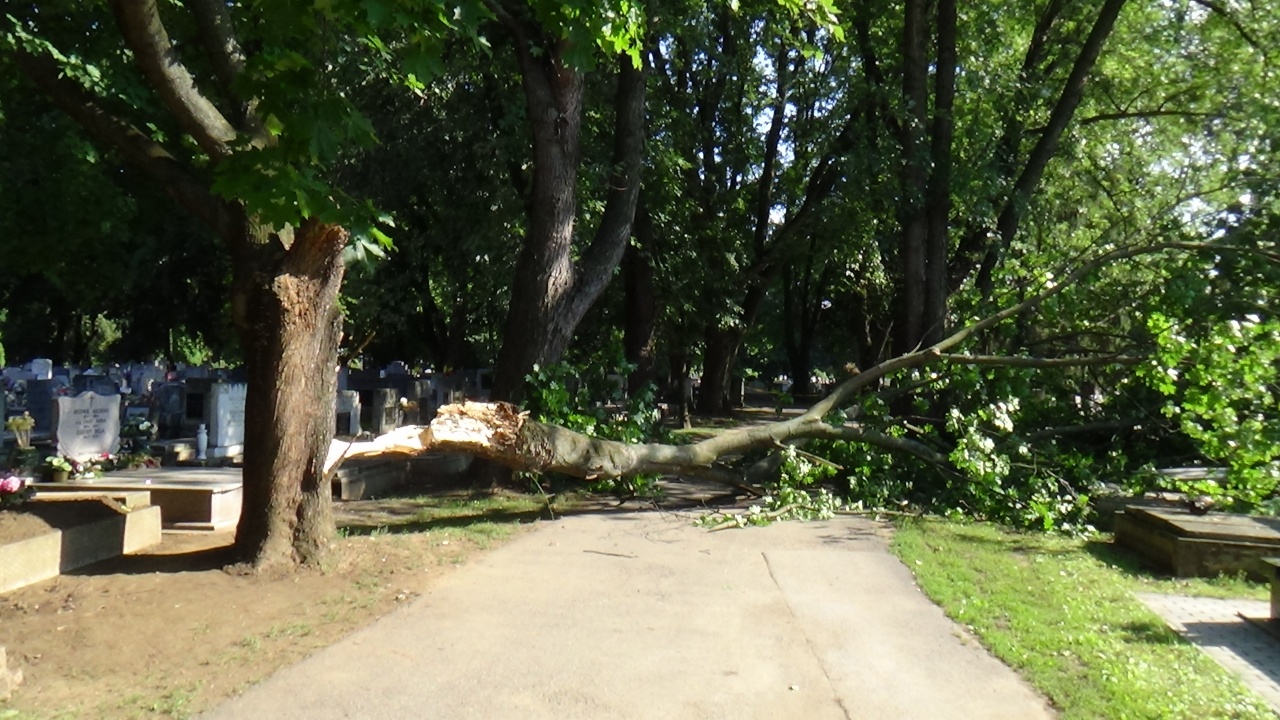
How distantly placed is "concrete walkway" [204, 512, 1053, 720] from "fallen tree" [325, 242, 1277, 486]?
984 mm

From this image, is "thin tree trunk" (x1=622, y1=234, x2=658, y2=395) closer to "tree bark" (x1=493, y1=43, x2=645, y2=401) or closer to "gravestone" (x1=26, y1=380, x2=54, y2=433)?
"tree bark" (x1=493, y1=43, x2=645, y2=401)

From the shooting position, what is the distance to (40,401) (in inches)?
882

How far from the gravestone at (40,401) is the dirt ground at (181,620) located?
43.5ft

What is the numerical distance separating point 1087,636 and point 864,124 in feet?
39.6

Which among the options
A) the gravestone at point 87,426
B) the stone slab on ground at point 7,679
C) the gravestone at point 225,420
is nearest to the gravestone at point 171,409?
the gravestone at point 225,420

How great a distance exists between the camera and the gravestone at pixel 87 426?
14.0 m

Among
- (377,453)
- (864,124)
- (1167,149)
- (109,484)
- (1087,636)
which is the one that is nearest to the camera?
(1087,636)

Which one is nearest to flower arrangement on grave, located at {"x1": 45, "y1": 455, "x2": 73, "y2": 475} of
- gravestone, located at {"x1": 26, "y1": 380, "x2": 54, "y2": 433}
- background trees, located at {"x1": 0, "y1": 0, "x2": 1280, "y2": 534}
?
background trees, located at {"x1": 0, "y1": 0, "x2": 1280, "y2": 534}

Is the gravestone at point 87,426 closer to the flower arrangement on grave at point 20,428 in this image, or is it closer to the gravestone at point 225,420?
the gravestone at point 225,420

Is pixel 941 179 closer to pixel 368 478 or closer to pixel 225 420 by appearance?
pixel 368 478

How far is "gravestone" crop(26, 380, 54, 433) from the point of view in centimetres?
2116

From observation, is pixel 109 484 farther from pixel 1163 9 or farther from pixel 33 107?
pixel 1163 9

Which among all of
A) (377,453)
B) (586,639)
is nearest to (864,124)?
(377,453)

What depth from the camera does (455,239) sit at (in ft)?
63.6
